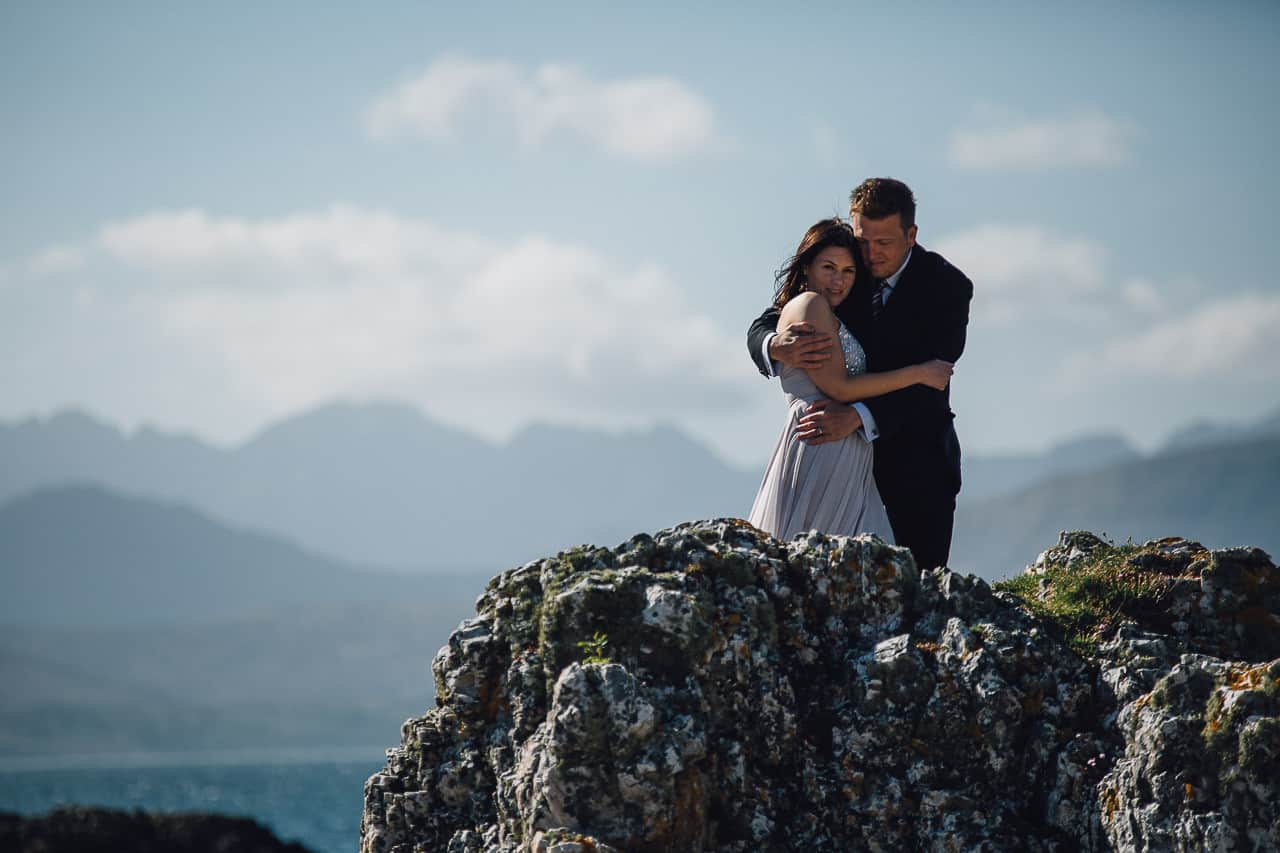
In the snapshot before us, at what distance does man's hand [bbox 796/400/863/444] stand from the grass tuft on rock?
5.95 ft

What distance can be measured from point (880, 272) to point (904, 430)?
1425mm

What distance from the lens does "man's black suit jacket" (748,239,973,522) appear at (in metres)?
12.8

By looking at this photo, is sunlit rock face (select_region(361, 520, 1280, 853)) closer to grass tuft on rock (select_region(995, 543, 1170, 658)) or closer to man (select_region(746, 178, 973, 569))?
grass tuft on rock (select_region(995, 543, 1170, 658))

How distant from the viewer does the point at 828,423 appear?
491 inches

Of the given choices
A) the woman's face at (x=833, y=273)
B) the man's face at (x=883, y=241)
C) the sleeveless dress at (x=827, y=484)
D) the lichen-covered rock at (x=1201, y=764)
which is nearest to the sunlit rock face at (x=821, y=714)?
the lichen-covered rock at (x=1201, y=764)

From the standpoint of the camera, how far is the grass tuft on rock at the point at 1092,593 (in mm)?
10812

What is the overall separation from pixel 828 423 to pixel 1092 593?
2.61 metres

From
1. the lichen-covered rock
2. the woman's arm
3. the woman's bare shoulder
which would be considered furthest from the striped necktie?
the lichen-covered rock

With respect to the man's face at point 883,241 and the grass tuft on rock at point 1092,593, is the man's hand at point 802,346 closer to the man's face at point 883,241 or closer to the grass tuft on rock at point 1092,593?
the man's face at point 883,241

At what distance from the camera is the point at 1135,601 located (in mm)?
11117

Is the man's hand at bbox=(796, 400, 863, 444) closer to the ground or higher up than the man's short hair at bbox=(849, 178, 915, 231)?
closer to the ground

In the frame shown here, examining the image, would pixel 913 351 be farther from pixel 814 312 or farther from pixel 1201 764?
pixel 1201 764

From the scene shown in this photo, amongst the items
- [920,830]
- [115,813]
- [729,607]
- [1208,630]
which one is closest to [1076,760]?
[920,830]

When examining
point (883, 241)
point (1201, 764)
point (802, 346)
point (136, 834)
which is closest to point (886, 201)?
point (883, 241)
